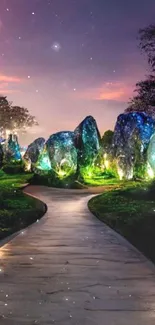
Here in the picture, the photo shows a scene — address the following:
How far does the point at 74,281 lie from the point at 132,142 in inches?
1072

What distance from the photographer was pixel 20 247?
32.9ft

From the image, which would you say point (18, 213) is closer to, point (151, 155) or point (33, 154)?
point (151, 155)

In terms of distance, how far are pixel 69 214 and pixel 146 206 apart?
11.0 feet

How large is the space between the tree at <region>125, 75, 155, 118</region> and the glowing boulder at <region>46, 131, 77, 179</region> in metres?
5.92

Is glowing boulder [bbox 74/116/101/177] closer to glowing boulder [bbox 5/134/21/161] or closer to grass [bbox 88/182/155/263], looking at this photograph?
grass [bbox 88/182/155/263]

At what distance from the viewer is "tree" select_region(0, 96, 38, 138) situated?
2864 inches

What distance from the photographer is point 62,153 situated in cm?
3544

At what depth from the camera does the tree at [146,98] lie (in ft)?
101

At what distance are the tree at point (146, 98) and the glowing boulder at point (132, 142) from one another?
863 mm

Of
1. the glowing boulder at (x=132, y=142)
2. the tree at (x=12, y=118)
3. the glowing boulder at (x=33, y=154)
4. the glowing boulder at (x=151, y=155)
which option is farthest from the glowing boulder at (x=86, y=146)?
the tree at (x=12, y=118)

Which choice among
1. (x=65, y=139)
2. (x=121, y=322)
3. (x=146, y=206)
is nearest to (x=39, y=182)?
(x=65, y=139)

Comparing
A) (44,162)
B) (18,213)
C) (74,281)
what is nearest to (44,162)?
(44,162)

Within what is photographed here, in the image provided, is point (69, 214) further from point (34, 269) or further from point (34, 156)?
point (34, 156)

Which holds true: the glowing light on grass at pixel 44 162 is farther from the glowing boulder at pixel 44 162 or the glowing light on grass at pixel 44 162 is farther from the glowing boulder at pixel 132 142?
the glowing boulder at pixel 132 142
